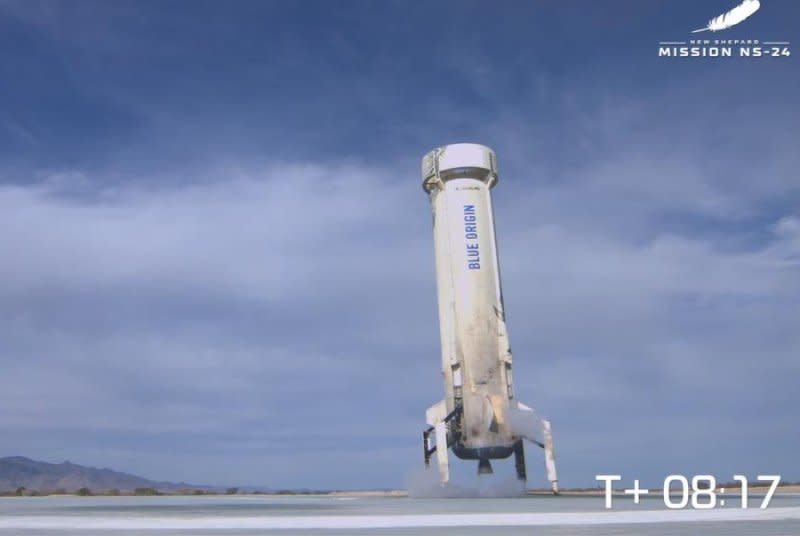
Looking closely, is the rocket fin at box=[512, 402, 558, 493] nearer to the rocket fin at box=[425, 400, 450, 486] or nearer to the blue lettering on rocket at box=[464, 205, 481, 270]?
the rocket fin at box=[425, 400, 450, 486]

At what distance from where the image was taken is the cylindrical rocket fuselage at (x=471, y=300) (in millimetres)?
39125

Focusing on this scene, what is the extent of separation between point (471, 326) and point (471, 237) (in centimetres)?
472

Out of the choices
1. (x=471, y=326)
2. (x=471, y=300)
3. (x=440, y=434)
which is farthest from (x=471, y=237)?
(x=440, y=434)

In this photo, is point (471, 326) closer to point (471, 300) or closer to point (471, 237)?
point (471, 300)

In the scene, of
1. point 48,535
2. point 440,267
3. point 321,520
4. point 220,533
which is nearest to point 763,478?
point 321,520

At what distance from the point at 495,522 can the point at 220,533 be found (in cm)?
530

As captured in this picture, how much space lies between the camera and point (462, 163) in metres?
42.4

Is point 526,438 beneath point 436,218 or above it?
beneath

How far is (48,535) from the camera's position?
12.8 metres

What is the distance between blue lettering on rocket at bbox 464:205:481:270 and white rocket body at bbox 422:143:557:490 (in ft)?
0.17

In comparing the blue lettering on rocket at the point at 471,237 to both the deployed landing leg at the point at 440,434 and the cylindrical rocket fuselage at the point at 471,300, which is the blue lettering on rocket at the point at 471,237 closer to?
the cylindrical rocket fuselage at the point at 471,300

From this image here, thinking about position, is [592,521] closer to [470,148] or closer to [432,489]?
[432,489]

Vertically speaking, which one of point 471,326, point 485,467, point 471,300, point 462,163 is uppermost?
point 462,163

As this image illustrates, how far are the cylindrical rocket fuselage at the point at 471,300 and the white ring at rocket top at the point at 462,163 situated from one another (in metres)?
0.05
